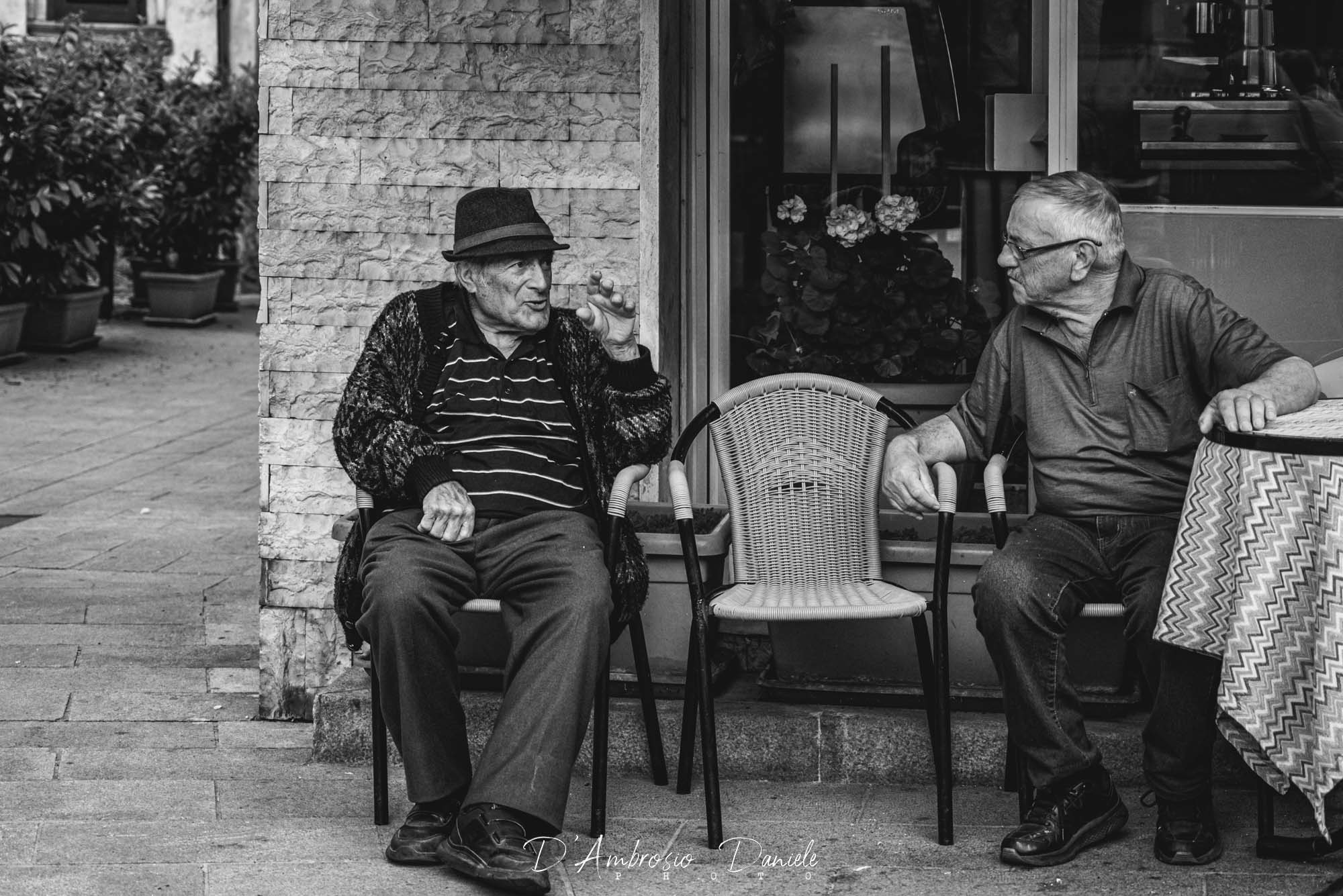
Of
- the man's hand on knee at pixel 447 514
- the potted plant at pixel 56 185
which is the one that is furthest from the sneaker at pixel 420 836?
the potted plant at pixel 56 185

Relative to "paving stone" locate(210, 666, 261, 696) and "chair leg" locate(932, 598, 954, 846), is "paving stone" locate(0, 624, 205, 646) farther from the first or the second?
"chair leg" locate(932, 598, 954, 846)

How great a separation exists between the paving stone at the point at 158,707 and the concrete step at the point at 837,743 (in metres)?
0.95

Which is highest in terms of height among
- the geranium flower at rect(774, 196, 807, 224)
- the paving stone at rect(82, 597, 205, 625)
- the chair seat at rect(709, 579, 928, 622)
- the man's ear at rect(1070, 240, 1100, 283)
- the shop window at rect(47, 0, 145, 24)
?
the shop window at rect(47, 0, 145, 24)

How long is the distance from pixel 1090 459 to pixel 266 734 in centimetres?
239

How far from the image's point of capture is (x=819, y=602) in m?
3.94

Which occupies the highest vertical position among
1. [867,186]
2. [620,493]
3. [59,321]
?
[59,321]

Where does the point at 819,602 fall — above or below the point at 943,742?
above

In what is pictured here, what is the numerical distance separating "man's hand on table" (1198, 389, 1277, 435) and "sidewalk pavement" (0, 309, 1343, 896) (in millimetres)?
957

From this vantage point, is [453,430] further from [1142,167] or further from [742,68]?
[1142,167]

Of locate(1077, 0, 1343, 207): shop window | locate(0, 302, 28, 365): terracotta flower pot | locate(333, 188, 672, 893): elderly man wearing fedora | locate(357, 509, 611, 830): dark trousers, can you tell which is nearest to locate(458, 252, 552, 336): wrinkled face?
locate(333, 188, 672, 893): elderly man wearing fedora

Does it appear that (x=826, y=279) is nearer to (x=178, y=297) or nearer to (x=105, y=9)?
(x=178, y=297)

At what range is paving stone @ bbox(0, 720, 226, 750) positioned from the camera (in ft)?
15.0

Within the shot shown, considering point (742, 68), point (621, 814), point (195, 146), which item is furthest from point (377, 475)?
point (195, 146)

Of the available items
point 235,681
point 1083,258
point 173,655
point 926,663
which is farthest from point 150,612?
point 1083,258
